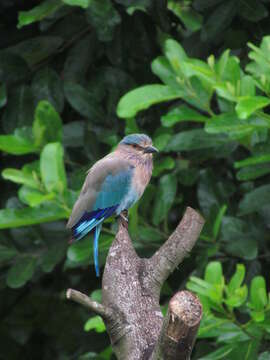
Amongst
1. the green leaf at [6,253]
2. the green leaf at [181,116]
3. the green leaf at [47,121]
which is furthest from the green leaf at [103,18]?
the green leaf at [6,253]

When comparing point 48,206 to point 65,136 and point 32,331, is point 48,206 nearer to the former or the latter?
point 65,136

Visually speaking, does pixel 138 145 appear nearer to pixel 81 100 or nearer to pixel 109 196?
pixel 109 196

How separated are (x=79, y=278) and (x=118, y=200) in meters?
1.80

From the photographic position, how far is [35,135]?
5.09 m

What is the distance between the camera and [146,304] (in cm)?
334

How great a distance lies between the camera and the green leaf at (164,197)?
504 cm

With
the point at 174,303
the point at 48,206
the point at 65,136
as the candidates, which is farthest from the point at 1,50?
the point at 174,303

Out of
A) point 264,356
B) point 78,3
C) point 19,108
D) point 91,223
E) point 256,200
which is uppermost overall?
point 78,3

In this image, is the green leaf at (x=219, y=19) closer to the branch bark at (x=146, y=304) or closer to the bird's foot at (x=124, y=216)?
the bird's foot at (x=124, y=216)

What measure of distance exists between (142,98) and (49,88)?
3.69 ft

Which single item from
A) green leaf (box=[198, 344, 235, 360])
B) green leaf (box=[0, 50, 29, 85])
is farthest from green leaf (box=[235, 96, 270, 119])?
green leaf (box=[0, 50, 29, 85])

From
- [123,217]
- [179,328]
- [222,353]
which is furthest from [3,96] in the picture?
[179,328]

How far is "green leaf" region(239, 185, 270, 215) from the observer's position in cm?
491

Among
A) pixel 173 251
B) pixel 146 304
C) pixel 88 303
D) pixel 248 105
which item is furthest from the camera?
pixel 248 105
